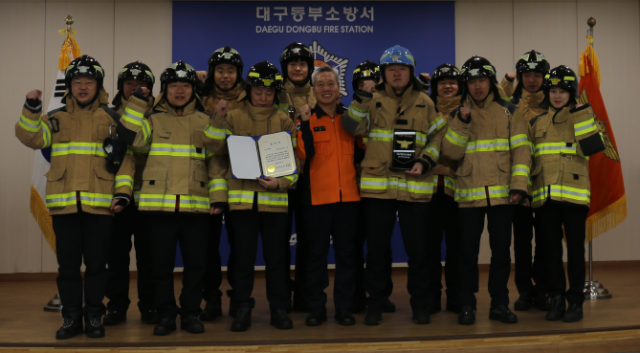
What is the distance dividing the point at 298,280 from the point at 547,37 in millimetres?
4813

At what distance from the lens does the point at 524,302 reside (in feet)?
14.6

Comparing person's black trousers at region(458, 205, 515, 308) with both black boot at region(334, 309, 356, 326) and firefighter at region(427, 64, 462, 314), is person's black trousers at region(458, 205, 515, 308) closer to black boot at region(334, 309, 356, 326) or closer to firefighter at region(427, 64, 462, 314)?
firefighter at region(427, 64, 462, 314)

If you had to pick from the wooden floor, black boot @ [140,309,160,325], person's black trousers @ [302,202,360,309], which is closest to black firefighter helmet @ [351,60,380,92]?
person's black trousers @ [302,202,360,309]

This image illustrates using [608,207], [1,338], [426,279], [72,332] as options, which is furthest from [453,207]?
[1,338]

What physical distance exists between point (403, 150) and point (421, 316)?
1.19 metres

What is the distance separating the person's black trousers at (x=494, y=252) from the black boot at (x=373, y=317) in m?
0.60

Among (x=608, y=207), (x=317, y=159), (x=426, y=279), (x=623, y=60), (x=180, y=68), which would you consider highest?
(x=623, y=60)

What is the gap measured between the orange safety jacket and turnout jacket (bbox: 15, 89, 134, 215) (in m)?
1.20

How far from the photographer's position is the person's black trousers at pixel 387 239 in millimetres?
3900

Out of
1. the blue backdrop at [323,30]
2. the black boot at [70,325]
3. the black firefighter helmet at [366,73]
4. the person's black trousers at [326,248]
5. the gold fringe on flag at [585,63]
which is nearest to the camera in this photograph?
the black boot at [70,325]

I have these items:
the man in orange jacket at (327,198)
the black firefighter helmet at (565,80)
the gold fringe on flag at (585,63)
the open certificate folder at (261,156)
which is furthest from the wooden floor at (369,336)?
the gold fringe on flag at (585,63)

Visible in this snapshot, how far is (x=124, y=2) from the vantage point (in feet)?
22.1

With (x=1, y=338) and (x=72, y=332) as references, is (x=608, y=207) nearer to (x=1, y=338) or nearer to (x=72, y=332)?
(x=72, y=332)

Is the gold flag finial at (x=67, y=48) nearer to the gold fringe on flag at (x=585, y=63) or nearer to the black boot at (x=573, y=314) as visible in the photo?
the black boot at (x=573, y=314)
